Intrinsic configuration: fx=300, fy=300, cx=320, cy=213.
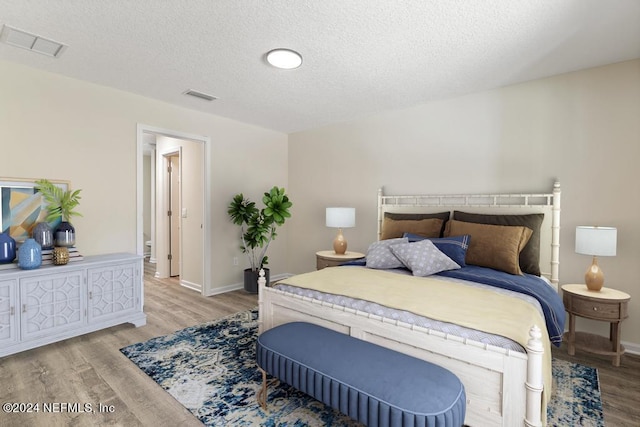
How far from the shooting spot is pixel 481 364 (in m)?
1.42

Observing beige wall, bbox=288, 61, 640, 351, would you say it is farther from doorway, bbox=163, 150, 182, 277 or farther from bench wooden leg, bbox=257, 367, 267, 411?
doorway, bbox=163, 150, 182, 277

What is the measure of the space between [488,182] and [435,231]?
2.63ft

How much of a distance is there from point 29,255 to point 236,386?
6.96 feet

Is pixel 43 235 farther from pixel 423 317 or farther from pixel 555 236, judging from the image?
pixel 555 236

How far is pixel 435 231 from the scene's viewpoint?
3.29m

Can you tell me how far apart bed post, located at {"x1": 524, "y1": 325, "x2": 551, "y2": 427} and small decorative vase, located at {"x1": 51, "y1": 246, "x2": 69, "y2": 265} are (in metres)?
3.56

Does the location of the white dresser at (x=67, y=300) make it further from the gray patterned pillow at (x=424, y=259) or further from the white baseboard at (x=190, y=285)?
the gray patterned pillow at (x=424, y=259)

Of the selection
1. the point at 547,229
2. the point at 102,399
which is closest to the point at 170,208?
the point at 102,399

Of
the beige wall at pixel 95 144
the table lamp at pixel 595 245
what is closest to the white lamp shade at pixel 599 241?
the table lamp at pixel 595 245

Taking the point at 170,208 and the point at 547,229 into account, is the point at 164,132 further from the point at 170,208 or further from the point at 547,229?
the point at 547,229

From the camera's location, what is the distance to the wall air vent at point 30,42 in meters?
2.24

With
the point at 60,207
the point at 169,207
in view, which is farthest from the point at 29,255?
the point at 169,207

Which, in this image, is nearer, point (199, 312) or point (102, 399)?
point (102, 399)

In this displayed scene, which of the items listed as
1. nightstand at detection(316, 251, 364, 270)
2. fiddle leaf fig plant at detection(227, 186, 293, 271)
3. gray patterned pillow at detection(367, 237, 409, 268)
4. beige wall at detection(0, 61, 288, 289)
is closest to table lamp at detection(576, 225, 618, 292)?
gray patterned pillow at detection(367, 237, 409, 268)
